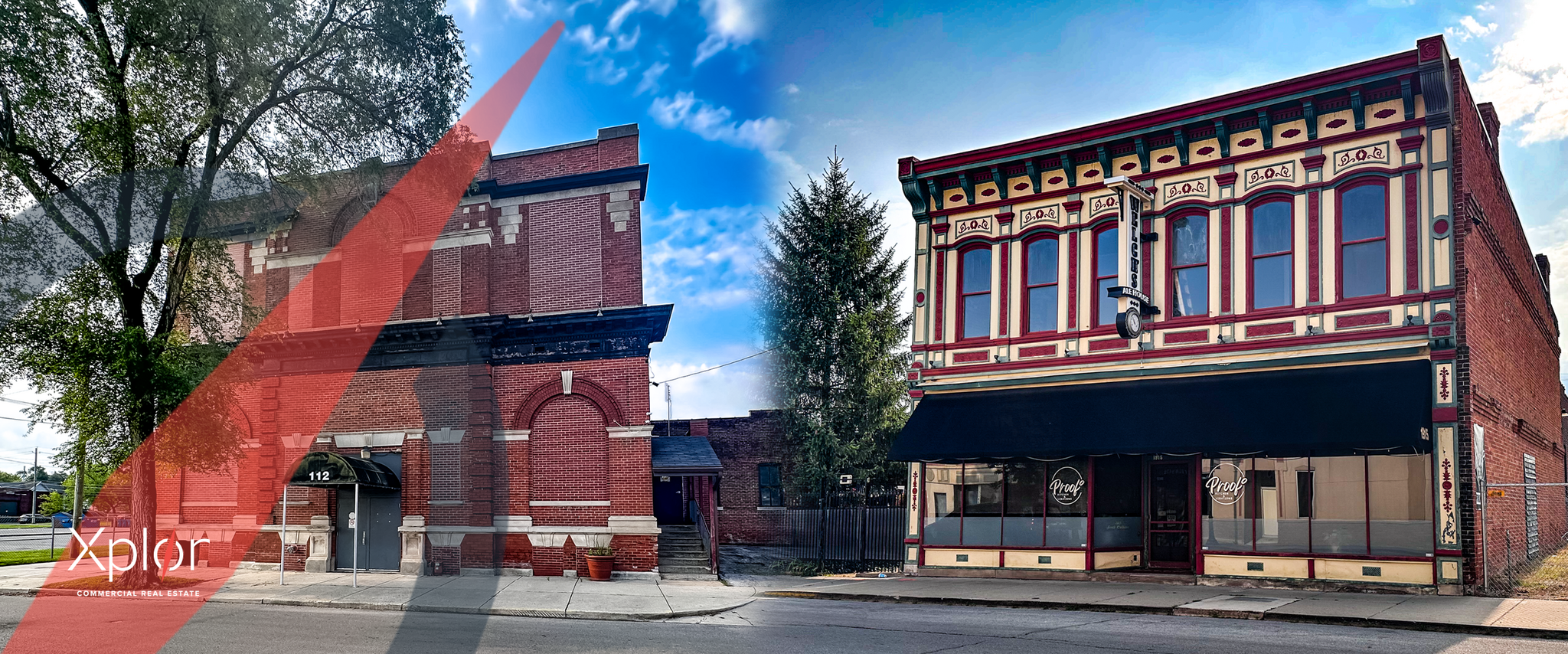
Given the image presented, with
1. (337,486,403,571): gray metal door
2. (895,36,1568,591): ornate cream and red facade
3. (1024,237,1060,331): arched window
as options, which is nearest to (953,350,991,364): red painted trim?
(895,36,1568,591): ornate cream and red facade

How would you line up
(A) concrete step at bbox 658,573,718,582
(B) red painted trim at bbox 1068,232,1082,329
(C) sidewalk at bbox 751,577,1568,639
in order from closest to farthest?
(C) sidewalk at bbox 751,577,1568,639
(B) red painted trim at bbox 1068,232,1082,329
(A) concrete step at bbox 658,573,718,582

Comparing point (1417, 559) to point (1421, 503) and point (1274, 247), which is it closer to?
point (1421, 503)

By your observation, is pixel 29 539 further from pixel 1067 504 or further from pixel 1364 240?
pixel 1364 240

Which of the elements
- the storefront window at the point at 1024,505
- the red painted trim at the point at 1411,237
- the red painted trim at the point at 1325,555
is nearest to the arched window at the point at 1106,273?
the storefront window at the point at 1024,505

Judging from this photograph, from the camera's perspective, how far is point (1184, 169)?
803 inches

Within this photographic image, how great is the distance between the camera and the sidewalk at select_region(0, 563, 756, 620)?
57.7 feet

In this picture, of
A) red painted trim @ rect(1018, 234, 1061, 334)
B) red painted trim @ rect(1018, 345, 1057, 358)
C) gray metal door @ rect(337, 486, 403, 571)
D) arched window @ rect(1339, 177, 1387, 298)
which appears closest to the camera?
arched window @ rect(1339, 177, 1387, 298)

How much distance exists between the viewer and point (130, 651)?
1251cm

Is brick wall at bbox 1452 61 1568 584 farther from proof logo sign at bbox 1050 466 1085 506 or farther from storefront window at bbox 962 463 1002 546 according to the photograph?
storefront window at bbox 962 463 1002 546

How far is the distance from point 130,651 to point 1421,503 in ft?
64.0

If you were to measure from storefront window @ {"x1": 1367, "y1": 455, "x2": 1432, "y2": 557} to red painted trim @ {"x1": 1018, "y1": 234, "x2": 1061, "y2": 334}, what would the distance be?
21.6 feet

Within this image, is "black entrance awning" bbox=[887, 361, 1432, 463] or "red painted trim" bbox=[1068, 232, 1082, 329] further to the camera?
"red painted trim" bbox=[1068, 232, 1082, 329]

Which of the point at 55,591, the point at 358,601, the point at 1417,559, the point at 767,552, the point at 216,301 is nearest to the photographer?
the point at 1417,559

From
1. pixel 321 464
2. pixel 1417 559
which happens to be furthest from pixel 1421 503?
pixel 321 464
